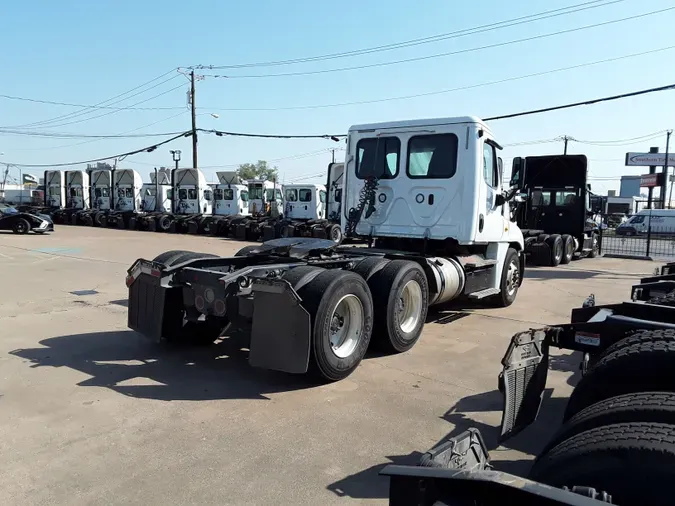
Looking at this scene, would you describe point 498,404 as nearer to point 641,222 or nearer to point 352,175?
point 352,175

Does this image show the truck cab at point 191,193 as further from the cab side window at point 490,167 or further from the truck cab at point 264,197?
the cab side window at point 490,167

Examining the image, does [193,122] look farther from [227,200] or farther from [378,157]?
[378,157]

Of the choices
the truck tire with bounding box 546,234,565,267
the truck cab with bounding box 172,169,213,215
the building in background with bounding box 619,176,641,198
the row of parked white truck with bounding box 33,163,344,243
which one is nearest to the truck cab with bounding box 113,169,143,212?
the row of parked white truck with bounding box 33,163,344,243

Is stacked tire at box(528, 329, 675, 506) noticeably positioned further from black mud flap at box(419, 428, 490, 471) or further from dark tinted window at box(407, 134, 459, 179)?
dark tinted window at box(407, 134, 459, 179)

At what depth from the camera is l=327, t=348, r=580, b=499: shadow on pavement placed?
3.40 meters

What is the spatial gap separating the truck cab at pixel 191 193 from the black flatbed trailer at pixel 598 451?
3171 cm

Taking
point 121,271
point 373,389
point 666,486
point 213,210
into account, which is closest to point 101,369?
point 373,389

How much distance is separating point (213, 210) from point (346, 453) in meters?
30.5

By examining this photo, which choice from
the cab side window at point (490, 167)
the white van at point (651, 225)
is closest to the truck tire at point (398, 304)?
the cab side window at point (490, 167)

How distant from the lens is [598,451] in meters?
2.10

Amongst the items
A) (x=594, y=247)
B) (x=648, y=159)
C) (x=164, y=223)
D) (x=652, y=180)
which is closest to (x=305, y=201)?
(x=164, y=223)

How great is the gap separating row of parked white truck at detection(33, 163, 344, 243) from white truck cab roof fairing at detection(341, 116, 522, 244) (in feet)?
46.2

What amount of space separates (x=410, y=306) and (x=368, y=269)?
2.95 ft

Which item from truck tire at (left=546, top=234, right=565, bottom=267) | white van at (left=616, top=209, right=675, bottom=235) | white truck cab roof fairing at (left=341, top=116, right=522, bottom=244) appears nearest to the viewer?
white truck cab roof fairing at (left=341, top=116, right=522, bottom=244)
